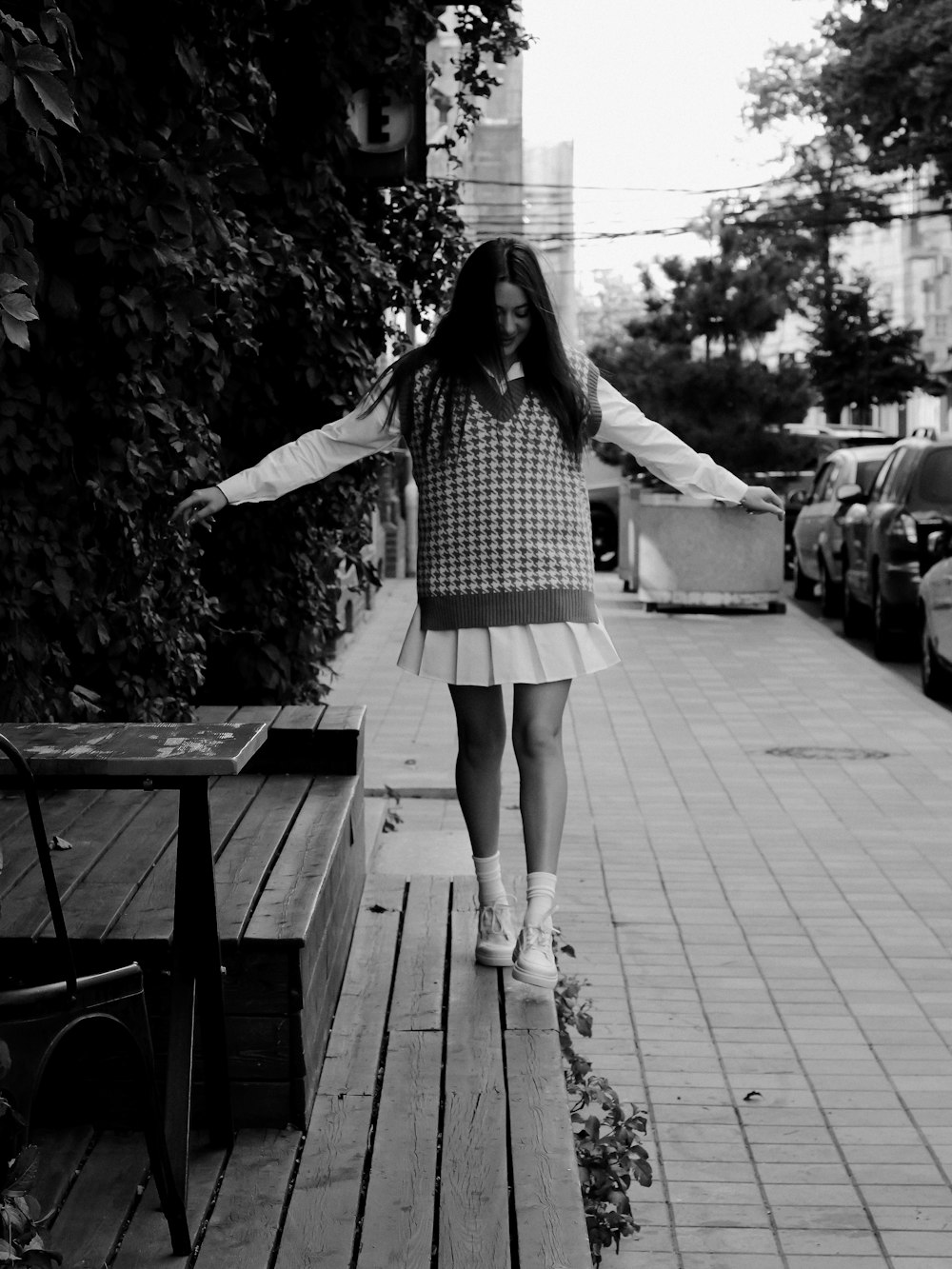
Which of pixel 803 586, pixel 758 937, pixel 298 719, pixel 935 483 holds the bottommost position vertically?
pixel 803 586

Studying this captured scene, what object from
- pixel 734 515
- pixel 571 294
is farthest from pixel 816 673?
pixel 571 294

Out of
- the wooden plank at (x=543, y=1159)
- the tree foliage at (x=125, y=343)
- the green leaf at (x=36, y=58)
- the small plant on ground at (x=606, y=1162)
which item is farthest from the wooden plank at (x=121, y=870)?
the green leaf at (x=36, y=58)

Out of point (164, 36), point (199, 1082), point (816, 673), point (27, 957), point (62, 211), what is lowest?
point (816, 673)

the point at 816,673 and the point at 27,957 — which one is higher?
the point at 27,957

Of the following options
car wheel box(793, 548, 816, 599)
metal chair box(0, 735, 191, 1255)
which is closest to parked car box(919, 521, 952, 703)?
car wheel box(793, 548, 816, 599)

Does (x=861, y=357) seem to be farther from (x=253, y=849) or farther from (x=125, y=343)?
(x=253, y=849)

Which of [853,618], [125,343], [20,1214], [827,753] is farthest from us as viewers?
[853,618]

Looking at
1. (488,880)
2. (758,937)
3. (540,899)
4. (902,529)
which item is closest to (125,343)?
(488,880)

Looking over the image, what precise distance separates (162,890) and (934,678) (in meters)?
9.87

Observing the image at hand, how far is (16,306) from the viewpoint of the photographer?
8.80 ft

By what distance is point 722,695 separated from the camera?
12.9 metres

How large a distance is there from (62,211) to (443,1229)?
2720 mm

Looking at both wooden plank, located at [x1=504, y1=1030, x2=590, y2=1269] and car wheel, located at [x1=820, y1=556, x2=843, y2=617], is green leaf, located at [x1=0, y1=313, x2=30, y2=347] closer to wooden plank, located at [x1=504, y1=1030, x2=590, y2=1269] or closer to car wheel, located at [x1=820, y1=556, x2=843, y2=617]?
wooden plank, located at [x1=504, y1=1030, x2=590, y2=1269]

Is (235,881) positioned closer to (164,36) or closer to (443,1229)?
(443,1229)
